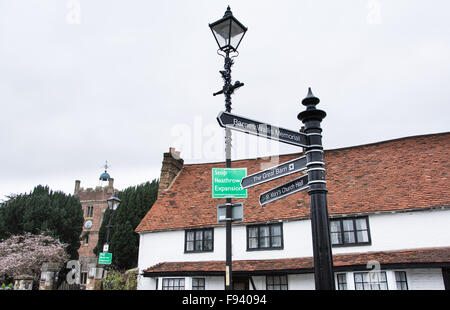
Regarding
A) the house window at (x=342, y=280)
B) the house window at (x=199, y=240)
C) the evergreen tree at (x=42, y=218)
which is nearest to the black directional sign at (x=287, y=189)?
the house window at (x=342, y=280)

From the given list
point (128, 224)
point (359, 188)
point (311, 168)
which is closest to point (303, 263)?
point (359, 188)

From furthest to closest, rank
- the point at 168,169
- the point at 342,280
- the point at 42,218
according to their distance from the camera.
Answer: the point at 42,218 → the point at 168,169 → the point at 342,280

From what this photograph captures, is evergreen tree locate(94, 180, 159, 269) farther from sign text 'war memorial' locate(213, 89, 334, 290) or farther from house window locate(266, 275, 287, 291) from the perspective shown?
sign text 'war memorial' locate(213, 89, 334, 290)

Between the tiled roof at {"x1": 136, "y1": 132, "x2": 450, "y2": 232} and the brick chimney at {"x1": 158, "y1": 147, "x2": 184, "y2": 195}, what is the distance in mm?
463

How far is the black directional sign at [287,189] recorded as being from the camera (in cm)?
443

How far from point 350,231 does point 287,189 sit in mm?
11899

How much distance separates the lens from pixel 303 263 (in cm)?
1472

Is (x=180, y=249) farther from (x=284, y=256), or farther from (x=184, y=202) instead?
(x=284, y=256)

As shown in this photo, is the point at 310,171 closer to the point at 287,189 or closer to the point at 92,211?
the point at 287,189

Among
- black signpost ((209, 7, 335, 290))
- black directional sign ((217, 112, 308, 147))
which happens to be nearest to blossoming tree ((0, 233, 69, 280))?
black signpost ((209, 7, 335, 290))

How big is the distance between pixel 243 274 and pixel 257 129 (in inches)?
485

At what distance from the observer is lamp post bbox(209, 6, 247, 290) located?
702 cm

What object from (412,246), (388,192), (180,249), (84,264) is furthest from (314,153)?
(84,264)

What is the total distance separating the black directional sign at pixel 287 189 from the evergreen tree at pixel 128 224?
84.9 feet
